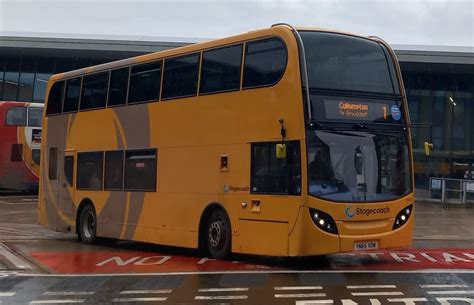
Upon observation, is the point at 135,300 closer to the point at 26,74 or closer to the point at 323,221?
the point at 323,221

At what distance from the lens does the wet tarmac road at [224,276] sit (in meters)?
8.12

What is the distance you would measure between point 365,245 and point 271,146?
2294 mm

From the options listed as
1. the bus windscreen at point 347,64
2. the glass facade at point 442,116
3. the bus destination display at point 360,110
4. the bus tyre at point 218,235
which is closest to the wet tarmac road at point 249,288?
the bus tyre at point 218,235

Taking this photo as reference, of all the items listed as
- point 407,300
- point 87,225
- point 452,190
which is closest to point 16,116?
point 87,225

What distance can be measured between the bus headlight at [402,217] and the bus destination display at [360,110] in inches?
63.9

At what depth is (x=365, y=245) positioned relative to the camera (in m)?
10.3

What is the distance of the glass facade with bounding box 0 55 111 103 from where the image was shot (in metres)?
38.7

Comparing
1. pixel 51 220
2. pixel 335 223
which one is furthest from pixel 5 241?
pixel 335 223

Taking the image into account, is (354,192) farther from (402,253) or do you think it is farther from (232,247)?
(402,253)

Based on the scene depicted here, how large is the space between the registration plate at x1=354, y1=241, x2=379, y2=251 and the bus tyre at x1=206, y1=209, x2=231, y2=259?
2.33 metres

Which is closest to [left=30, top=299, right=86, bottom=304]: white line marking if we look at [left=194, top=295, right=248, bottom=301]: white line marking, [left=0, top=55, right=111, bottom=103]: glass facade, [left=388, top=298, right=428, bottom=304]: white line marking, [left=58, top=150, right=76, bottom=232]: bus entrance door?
[left=194, top=295, right=248, bottom=301]: white line marking

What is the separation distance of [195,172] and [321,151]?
117 inches

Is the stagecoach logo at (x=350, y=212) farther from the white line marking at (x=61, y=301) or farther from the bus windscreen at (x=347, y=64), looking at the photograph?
the white line marking at (x=61, y=301)

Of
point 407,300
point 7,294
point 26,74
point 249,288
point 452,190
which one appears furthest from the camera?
point 26,74
